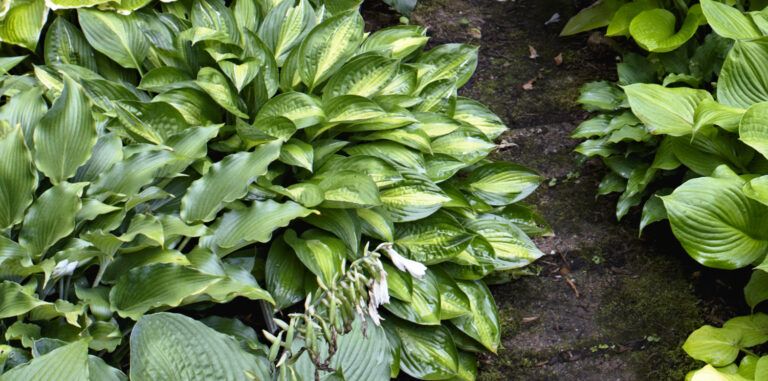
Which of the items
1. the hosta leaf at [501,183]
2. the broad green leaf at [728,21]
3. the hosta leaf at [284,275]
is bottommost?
the hosta leaf at [501,183]

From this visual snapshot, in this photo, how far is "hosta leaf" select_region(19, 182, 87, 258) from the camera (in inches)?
89.7

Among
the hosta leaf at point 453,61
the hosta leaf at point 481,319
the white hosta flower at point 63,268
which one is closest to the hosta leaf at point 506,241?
the hosta leaf at point 481,319

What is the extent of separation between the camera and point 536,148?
4.10 metres

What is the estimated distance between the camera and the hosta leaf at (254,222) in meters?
2.55

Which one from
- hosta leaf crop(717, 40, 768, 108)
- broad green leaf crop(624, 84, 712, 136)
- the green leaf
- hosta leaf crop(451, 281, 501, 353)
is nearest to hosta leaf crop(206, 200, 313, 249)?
hosta leaf crop(451, 281, 501, 353)

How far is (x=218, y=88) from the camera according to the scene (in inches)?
117

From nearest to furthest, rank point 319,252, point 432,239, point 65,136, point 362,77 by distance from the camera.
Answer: point 65,136, point 319,252, point 432,239, point 362,77

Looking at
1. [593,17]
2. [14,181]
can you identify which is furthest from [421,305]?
[593,17]

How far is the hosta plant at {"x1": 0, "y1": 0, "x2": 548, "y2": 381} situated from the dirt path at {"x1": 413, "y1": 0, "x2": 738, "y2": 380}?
20 centimetres

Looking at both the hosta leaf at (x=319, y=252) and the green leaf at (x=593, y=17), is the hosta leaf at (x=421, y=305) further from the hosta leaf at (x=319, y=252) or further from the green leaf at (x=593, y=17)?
the green leaf at (x=593, y=17)

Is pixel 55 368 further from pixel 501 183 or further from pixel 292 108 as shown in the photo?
pixel 501 183

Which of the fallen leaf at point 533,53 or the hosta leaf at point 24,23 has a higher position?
the hosta leaf at point 24,23

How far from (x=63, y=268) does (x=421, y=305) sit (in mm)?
1288

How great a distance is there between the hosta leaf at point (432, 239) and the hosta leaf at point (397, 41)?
81cm
